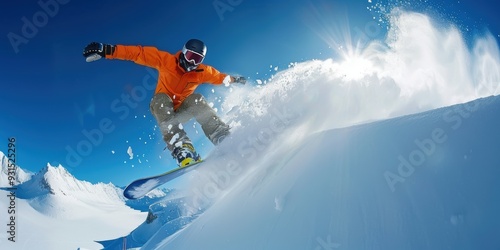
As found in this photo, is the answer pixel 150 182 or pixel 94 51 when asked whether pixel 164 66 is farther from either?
pixel 150 182

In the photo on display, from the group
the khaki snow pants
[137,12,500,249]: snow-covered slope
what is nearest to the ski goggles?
the khaki snow pants

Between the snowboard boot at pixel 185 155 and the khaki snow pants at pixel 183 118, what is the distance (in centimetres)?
9

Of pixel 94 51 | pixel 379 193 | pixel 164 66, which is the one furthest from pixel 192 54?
pixel 379 193

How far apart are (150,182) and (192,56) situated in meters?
2.47

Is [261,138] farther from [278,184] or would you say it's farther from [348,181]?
[348,181]

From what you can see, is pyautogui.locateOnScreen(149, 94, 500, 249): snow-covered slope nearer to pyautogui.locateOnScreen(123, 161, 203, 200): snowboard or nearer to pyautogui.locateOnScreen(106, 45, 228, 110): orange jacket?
pyautogui.locateOnScreen(123, 161, 203, 200): snowboard

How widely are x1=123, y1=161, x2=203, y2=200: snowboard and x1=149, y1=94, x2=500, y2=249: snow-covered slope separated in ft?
8.96

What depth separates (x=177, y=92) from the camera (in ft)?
21.9

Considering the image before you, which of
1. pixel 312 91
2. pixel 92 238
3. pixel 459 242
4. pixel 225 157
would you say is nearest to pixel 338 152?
pixel 459 242

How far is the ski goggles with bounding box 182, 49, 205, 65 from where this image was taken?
20.8ft

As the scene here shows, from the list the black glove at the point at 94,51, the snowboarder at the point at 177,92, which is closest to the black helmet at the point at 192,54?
the snowboarder at the point at 177,92

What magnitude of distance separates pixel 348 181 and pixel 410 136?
0.59 meters

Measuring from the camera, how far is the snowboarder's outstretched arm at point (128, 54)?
609 cm

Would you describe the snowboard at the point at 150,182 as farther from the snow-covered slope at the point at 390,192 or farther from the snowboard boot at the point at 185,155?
the snow-covered slope at the point at 390,192
